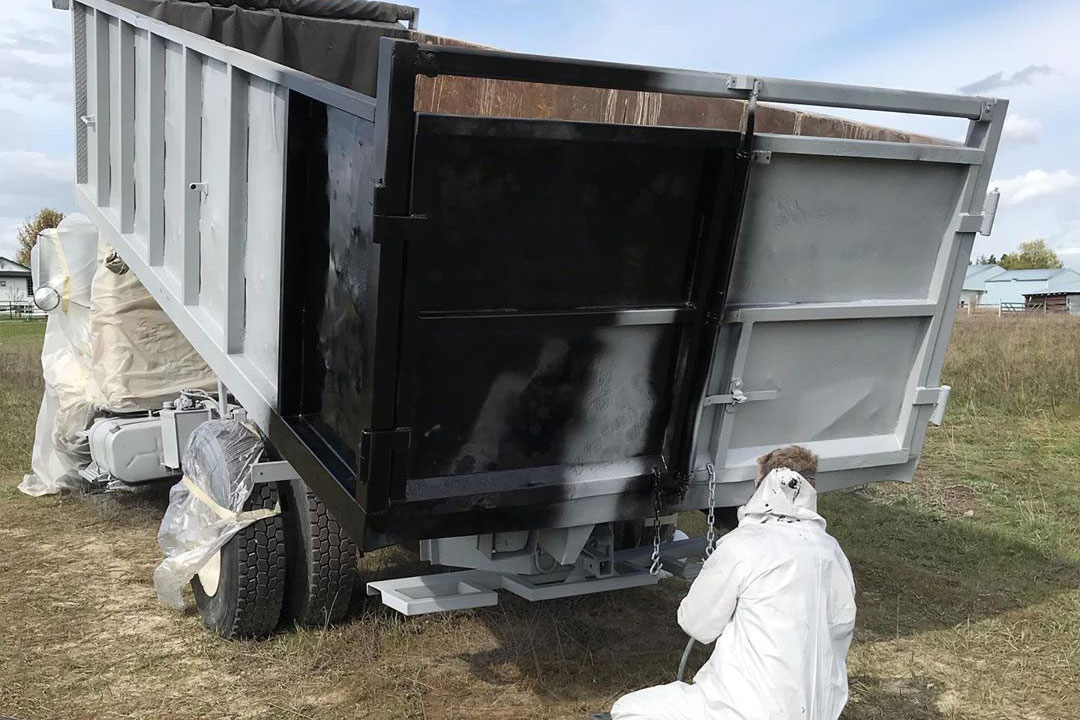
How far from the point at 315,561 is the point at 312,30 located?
430 cm

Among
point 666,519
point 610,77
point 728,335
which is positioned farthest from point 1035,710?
point 610,77

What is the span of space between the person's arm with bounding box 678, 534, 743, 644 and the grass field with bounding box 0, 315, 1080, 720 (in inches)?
49.3

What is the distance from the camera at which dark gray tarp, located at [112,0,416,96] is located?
6906mm

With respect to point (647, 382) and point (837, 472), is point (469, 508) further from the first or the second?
point (837, 472)

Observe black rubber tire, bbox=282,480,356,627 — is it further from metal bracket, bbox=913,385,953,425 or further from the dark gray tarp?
the dark gray tarp

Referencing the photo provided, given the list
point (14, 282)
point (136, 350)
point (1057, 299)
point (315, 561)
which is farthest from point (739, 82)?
point (14, 282)

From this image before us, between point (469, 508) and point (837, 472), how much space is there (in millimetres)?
1580

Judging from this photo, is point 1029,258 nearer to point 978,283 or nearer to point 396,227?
point 978,283

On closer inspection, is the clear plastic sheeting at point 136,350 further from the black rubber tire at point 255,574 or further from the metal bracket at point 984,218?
the metal bracket at point 984,218

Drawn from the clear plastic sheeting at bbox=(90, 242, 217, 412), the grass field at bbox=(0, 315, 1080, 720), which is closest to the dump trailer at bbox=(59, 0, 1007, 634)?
the grass field at bbox=(0, 315, 1080, 720)

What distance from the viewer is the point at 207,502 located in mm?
4332

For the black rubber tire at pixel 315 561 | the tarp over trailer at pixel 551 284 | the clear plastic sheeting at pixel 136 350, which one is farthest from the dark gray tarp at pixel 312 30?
the black rubber tire at pixel 315 561

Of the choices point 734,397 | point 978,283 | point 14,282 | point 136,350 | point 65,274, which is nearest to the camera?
point 734,397

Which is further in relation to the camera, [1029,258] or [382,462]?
[1029,258]
